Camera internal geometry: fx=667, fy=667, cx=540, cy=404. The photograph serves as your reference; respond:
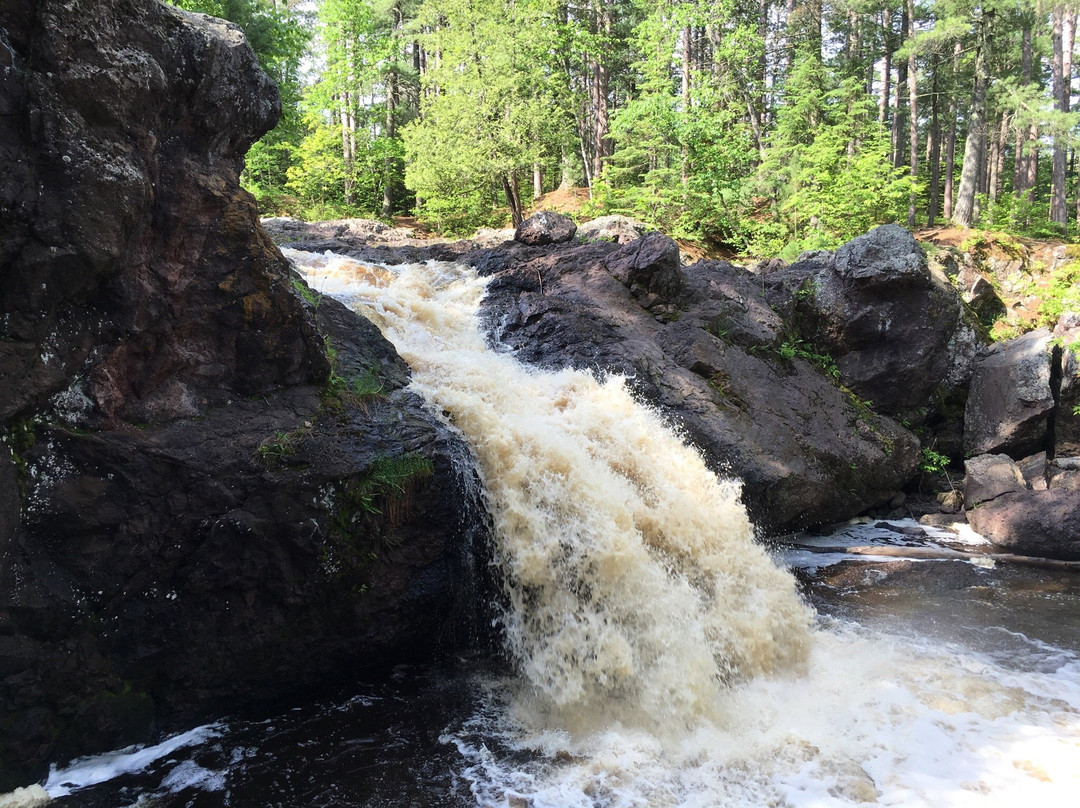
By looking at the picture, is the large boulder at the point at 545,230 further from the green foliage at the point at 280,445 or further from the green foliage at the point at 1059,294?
the green foliage at the point at 1059,294

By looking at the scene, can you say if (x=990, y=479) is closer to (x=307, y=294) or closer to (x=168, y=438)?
(x=307, y=294)

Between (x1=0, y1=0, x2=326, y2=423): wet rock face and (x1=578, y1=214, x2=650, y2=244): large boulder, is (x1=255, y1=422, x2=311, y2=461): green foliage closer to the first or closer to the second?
(x1=0, y1=0, x2=326, y2=423): wet rock face

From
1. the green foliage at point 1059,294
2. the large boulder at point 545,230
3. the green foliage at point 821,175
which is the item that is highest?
the green foliage at point 821,175

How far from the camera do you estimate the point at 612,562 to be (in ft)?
18.7

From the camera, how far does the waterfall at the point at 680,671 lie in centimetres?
439

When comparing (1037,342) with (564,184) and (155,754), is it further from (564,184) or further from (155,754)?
(564,184)

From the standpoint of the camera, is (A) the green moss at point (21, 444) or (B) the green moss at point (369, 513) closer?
(A) the green moss at point (21, 444)

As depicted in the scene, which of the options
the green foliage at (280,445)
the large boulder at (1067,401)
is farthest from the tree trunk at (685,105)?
the green foliage at (280,445)

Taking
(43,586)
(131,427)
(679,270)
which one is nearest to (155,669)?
(43,586)

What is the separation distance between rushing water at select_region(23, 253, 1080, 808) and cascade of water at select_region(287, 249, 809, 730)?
19mm

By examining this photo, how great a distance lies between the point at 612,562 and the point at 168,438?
358cm

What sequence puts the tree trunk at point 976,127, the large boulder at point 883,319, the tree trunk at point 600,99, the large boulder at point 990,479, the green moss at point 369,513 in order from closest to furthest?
the green moss at point 369,513, the large boulder at point 990,479, the large boulder at point 883,319, the tree trunk at point 976,127, the tree trunk at point 600,99

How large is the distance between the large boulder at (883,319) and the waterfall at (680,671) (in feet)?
15.7

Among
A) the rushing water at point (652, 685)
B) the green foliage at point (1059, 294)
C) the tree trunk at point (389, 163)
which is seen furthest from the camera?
the tree trunk at point (389, 163)
